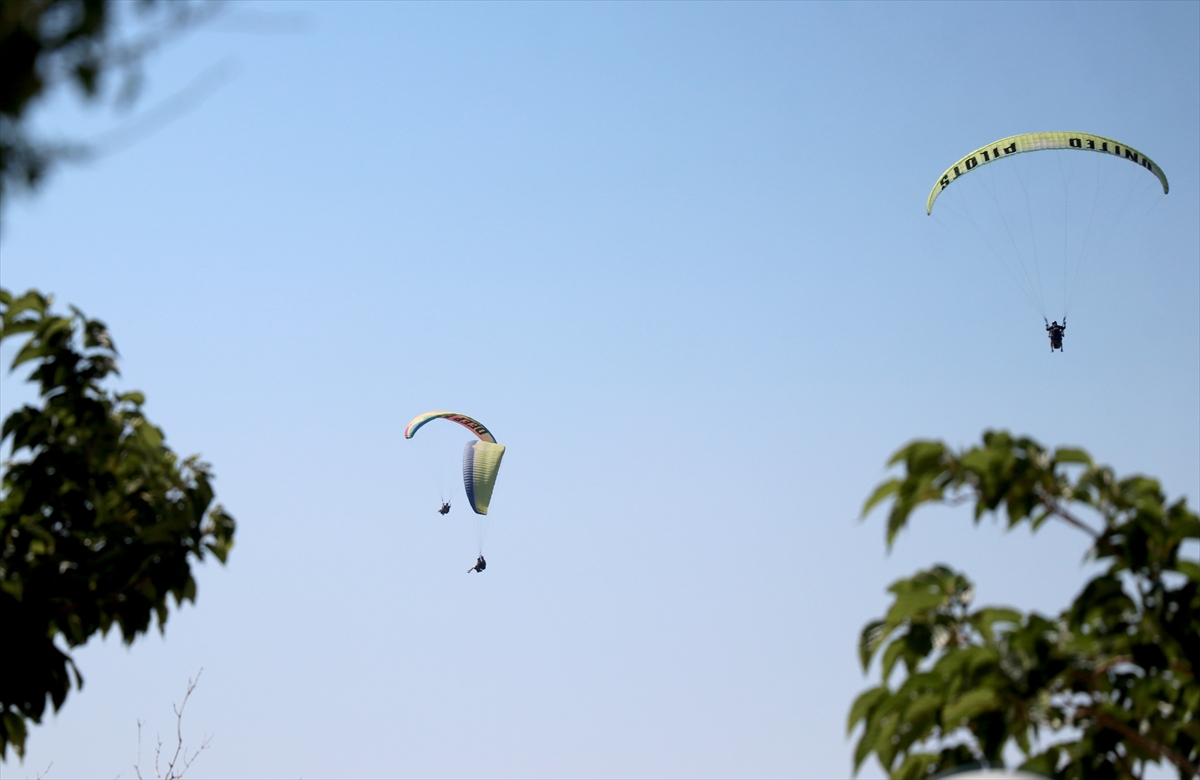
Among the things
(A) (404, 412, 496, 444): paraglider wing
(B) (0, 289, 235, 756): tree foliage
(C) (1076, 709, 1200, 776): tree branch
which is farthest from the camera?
(A) (404, 412, 496, 444): paraglider wing

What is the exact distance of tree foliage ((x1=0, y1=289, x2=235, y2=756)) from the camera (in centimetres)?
633

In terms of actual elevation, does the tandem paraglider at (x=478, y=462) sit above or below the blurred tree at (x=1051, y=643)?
above

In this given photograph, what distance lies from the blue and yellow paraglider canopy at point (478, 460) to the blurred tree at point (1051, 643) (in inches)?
1963

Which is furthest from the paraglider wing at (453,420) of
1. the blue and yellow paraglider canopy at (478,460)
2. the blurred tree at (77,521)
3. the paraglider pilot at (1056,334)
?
the blurred tree at (77,521)

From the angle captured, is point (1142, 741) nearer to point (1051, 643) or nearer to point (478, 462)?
point (1051, 643)

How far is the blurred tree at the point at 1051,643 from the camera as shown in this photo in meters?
4.98

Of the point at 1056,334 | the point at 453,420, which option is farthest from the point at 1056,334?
the point at 453,420

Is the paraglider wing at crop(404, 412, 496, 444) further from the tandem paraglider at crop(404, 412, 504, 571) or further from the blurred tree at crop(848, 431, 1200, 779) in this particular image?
the blurred tree at crop(848, 431, 1200, 779)

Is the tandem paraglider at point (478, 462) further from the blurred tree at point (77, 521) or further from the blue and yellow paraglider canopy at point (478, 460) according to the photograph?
the blurred tree at point (77, 521)

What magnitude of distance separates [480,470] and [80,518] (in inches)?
2000

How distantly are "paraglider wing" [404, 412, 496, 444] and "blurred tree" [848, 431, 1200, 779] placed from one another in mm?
49469

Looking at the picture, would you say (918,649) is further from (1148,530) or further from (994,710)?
(1148,530)

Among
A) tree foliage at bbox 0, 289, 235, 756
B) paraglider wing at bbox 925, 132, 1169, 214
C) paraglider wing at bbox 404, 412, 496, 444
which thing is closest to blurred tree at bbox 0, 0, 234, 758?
tree foliage at bbox 0, 289, 235, 756

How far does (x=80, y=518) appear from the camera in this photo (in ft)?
21.7
